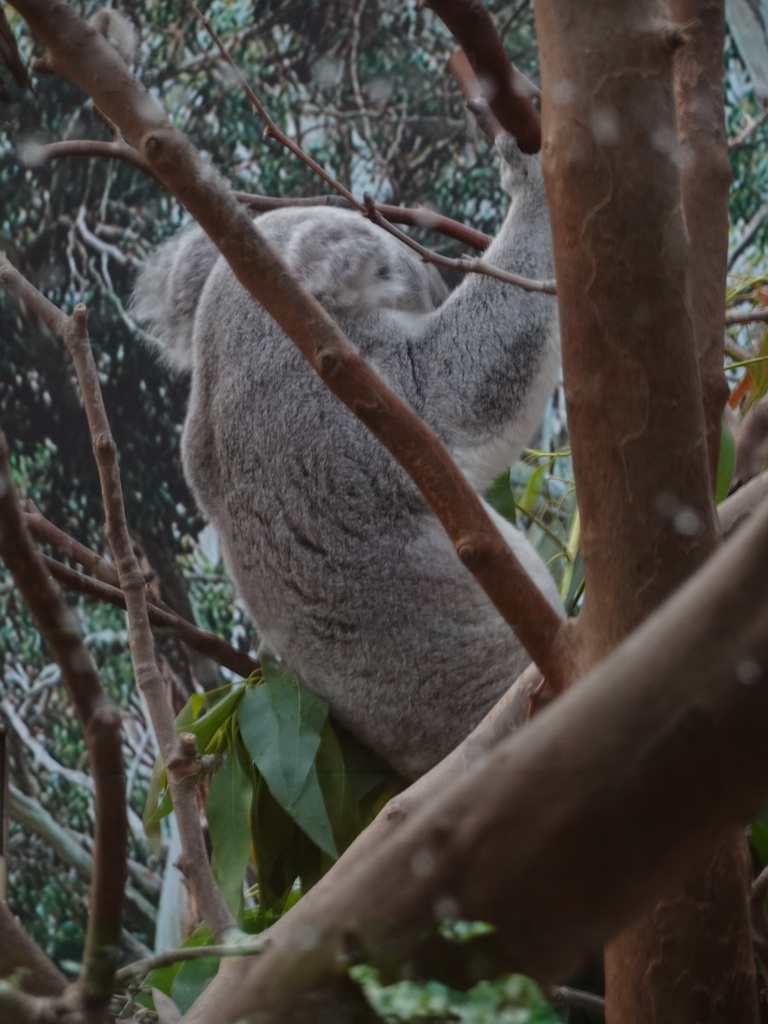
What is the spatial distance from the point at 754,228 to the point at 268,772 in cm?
143

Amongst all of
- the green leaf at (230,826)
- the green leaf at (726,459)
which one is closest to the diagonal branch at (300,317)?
the green leaf at (726,459)

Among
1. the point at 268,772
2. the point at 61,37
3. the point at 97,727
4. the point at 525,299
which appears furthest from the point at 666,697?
the point at 525,299

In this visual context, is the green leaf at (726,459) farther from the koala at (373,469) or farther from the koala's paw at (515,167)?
the koala's paw at (515,167)

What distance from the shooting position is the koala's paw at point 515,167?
135cm

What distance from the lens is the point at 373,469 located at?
1.37 metres

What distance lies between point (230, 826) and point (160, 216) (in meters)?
1.40

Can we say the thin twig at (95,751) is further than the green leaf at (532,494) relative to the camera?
No

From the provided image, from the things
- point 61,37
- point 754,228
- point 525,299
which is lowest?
point 754,228

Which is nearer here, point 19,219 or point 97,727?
point 97,727

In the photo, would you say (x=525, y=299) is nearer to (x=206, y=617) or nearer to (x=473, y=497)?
(x=473, y=497)

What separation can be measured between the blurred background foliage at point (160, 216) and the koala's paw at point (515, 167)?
736 mm

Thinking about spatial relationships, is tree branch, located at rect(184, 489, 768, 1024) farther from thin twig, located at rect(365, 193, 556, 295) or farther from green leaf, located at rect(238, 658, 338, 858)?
green leaf, located at rect(238, 658, 338, 858)

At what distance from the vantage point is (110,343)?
7.09ft

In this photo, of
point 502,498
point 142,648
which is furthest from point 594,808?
point 502,498
